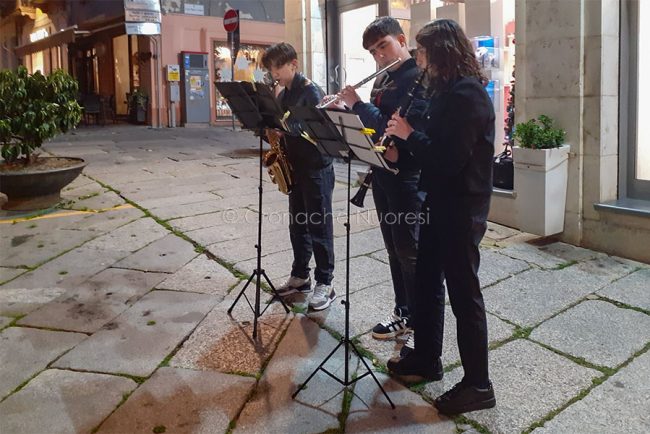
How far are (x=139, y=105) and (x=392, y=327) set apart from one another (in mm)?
14808

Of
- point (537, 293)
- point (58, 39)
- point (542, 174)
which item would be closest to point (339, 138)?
point (537, 293)

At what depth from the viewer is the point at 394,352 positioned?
3252mm

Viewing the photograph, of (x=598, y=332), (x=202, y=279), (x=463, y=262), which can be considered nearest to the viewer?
(x=463, y=262)

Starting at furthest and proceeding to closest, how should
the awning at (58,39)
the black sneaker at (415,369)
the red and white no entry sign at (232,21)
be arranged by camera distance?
the awning at (58,39) < the red and white no entry sign at (232,21) < the black sneaker at (415,369)

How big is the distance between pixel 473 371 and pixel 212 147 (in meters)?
9.28

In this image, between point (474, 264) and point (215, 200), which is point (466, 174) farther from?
point (215, 200)

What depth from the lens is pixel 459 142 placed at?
243 cm

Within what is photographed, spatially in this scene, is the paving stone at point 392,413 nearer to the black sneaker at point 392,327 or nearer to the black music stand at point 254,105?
the black sneaker at point 392,327

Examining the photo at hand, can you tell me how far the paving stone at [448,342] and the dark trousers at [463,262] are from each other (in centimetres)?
54

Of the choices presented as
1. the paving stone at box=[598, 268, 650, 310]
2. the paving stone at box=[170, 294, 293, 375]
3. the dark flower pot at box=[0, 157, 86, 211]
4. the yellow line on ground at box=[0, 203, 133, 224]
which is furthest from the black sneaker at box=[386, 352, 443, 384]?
the dark flower pot at box=[0, 157, 86, 211]

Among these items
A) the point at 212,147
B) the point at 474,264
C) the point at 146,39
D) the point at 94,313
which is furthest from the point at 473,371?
the point at 146,39

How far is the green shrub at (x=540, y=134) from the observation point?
5094 millimetres

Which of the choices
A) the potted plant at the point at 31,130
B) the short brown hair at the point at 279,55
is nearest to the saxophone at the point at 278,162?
the short brown hair at the point at 279,55

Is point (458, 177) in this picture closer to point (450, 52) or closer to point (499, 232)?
point (450, 52)
